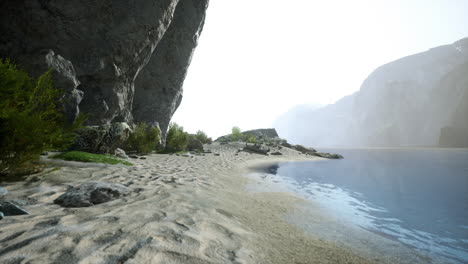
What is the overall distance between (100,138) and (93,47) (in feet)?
18.4

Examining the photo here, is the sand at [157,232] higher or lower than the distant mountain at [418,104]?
lower

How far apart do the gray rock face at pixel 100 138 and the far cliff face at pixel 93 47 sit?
111 centimetres

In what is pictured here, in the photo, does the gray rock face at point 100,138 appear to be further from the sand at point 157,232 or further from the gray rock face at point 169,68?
the gray rock face at point 169,68

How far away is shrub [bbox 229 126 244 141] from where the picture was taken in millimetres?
28484

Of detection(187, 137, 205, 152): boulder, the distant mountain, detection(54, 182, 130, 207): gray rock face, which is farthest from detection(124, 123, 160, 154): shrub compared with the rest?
the distant mountain

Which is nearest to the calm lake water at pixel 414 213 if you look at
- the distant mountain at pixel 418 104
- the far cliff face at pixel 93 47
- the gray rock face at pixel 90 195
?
the gray rock face at pixel 90 195

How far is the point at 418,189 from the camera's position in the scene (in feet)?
23.5

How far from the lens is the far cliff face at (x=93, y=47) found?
8.24m

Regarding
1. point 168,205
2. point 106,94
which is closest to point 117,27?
point 106,94

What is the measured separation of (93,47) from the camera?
1050cm

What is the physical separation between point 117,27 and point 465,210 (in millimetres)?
15319

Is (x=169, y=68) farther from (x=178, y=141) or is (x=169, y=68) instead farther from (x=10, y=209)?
(x=10, y=209)

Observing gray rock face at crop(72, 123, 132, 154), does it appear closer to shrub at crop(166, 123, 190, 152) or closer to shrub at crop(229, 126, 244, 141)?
shrub at crop(166, 123, 190, 152)

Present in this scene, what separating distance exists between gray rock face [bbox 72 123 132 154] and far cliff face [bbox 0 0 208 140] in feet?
3.65
